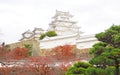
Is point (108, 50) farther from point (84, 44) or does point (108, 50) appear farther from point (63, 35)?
point (63, 35)

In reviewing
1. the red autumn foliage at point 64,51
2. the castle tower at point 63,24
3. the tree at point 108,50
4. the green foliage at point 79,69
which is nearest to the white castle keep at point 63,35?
the castle tower at point 63,24

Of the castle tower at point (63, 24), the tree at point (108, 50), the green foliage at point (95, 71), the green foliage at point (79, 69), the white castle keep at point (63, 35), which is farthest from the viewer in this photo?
the castle tower at point (63, 24)

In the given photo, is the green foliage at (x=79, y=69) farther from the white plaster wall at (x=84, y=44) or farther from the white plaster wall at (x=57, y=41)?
the white plaster wall at (x=57, y=41)

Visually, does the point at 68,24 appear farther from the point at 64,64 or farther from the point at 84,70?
the point at 84,70

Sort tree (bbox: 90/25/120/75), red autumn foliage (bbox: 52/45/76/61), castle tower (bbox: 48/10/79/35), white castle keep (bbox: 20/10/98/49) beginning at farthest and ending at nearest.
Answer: castle tower (bbox: 48/10/79/35), white castle keep (bbox: 20/10/98/49), red autumn foliage (bbox: 52/45/76/61), tree (bbox: 90/25/120/75)

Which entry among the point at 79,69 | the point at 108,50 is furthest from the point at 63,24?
the point at 108,50

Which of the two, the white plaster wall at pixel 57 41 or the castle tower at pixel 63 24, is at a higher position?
the castle tower at pixel 63 24

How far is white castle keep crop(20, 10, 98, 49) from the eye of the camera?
2850 centimetres

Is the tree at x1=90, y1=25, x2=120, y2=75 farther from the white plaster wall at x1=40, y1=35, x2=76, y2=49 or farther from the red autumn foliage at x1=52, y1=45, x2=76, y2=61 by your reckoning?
the white plaster wall at x1=40, y1=35, x2=76, y2=49

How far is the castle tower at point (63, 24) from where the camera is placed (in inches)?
1600

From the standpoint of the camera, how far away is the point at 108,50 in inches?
360

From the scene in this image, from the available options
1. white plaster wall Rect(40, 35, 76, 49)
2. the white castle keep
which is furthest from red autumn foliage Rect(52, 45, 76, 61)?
white plaster wall Rect(40, 35, 76, 49)

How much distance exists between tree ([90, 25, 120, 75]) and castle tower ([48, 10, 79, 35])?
30.5 metres

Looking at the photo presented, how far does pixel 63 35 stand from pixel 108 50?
22475 millimetres
